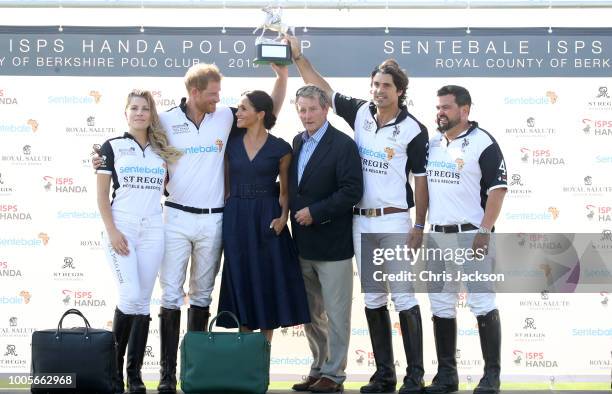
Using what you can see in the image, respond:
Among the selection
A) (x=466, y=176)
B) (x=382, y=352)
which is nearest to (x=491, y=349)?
(x=382, y=352)

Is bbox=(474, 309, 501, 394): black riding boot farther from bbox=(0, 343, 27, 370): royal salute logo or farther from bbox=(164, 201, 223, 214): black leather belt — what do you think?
bbox=(0, 343, 27, 370): royal salute logo

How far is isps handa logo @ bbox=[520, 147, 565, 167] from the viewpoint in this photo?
6039 mm

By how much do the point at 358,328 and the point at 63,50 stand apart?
92.4 inches

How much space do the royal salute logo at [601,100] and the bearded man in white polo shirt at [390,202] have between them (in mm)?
1125

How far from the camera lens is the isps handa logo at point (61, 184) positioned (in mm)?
6125

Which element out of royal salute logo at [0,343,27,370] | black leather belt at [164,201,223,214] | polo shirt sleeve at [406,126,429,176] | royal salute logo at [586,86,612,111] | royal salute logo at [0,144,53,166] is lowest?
royal salute logo at [0,343,27,370]

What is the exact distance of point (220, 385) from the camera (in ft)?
17.0

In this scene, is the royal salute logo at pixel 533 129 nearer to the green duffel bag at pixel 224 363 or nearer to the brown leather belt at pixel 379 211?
the brown leather belt at pixel 379 211

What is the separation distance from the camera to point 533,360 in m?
6.10

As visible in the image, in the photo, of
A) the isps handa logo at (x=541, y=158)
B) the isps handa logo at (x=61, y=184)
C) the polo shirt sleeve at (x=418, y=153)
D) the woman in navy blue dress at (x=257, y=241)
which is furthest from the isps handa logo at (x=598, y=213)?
the isps handa logo at (x=61, y=184)

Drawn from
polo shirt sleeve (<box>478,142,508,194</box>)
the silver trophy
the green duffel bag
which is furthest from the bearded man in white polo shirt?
the green duffel bag

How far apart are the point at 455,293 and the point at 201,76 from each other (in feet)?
5.73
